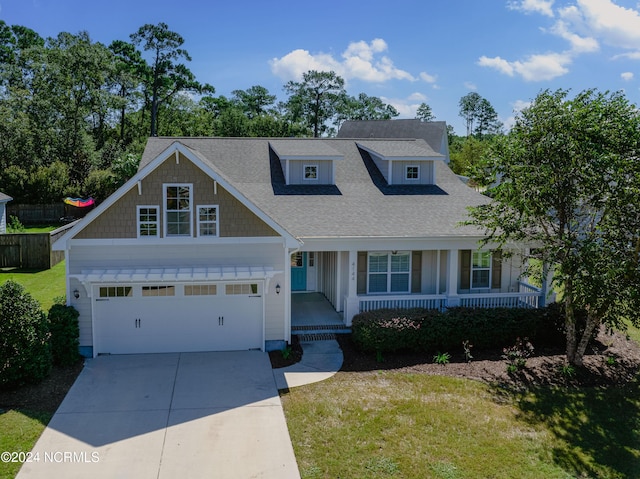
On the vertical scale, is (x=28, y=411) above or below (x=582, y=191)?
below

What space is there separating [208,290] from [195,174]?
321cm

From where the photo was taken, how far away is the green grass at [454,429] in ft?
30.2

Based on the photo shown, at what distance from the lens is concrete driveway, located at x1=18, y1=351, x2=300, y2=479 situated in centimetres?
894

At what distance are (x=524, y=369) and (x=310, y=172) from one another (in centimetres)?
1027

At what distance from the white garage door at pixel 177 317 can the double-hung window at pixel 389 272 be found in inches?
170

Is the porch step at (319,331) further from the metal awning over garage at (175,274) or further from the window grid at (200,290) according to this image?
the window grid at (200,290)

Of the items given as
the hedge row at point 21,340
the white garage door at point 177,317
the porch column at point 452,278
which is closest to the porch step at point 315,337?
the white garage door at point 177,317

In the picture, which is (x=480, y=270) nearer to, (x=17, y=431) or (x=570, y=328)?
(x=570, y=328)

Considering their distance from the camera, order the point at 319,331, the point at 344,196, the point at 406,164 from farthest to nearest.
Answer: the point at 406,164 < the point at 344,196 < the point at 319,331

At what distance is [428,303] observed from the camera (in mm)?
16672

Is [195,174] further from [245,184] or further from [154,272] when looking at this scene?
[245,184]

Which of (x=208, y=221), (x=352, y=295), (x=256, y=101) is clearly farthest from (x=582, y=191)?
(x=256, y=101)

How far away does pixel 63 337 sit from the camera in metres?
13.1

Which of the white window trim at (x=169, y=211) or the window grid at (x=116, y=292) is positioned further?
the window grid at (x=116, y=292)
